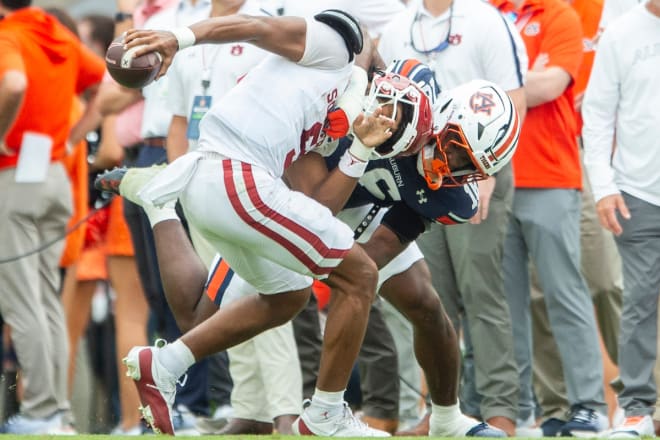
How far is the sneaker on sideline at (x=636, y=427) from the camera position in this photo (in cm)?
701

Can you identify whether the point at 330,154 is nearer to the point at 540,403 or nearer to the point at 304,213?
the point at 304,213

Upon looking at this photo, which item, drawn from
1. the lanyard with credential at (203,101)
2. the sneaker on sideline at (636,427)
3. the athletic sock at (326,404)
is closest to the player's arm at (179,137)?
the lanyard with credential at (203,101)

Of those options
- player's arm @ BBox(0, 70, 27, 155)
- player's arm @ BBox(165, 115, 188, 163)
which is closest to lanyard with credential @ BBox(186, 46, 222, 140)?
player's arm @ BBox(165, 115, 188, 163)

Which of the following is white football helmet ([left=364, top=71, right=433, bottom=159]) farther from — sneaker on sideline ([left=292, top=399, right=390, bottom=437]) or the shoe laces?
the shoe laces

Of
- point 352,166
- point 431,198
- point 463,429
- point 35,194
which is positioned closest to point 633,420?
point 463,429

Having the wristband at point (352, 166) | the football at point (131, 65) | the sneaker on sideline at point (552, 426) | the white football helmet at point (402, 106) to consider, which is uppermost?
the football at point (131, 65)

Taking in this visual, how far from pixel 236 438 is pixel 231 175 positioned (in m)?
1.05

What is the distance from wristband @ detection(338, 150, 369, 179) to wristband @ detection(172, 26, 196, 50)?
84 centimetres

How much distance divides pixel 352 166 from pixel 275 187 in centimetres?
33

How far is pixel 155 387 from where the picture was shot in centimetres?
632

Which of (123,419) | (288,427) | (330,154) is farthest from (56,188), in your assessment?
(330,154)

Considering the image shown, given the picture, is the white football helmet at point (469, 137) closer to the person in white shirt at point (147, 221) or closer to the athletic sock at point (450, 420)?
the athletic sock at point (450, 420)

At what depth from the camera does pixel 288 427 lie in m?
7.59

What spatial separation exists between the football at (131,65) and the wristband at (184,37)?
5.3 inches
